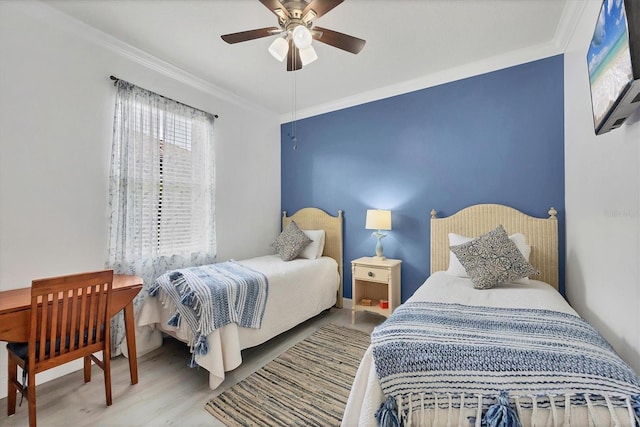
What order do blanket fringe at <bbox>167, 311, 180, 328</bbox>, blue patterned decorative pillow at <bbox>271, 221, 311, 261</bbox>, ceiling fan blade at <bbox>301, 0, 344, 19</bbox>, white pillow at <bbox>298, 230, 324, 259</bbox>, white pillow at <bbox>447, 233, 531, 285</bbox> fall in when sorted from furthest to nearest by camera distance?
1. white pillow at <bbox>298, 230, 324, 259</bbox>
2. blue patterned decorative pillow at <bbox>271, 221, 311, 261</bbox>
3. white pillow at <bbox>447, 233, 531, 285</bbox>
4. blanket fringe at <bbox>167, 311, 180, 328</bbox>
5. ceiling fan blade at <bbox>301, 0, 344, 19</bbox>

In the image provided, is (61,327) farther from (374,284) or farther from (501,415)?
(374,284)

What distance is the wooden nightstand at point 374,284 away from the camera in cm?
297

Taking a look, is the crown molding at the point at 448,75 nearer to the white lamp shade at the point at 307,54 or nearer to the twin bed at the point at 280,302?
the twin bed at the point at 280,302

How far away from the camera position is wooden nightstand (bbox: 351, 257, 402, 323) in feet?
9.75

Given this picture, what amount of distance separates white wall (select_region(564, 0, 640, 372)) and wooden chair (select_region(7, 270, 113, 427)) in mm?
2868

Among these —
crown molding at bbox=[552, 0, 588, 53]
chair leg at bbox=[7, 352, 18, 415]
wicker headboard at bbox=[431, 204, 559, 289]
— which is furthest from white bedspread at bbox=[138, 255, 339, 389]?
crown molding at bbox=[552, 0, 588, 53]

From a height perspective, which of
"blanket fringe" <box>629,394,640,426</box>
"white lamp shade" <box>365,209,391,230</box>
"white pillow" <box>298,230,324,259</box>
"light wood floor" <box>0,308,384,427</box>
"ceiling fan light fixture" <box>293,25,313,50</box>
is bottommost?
"light wood floor" <box>0,308,384,427</box>

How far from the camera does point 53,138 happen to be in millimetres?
2098

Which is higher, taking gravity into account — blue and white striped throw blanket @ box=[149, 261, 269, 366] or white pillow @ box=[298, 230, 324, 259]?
white pillow @ box=[298, 230, 324, 259]

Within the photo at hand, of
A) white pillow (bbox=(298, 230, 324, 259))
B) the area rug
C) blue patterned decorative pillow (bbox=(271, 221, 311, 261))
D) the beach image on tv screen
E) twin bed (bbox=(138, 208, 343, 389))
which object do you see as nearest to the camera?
the beach image on tv screen

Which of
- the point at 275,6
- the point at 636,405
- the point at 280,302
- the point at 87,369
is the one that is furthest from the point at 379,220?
the point at 87,369

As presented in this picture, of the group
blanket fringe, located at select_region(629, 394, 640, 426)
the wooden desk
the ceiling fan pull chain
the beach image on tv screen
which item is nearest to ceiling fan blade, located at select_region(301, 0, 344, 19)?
the beach image on tv screen

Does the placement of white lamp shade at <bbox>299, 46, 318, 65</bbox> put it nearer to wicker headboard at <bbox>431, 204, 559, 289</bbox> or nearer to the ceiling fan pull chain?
the ceiling fan pull chain

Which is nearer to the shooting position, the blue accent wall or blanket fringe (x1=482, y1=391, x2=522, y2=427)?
blanket fringe (x1=482, y1=391, x2=522, y2=427)
